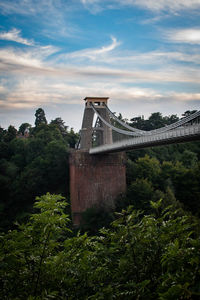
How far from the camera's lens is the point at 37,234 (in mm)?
5230

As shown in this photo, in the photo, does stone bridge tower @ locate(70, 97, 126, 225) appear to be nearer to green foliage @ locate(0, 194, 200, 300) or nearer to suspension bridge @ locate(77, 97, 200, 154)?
suspension bridge @ locate(77, 97, 200, 154)

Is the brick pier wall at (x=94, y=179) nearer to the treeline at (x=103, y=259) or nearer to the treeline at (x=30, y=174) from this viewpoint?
the treeline at (x=30, y=174)

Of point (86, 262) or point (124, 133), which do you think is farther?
point (124, 133)

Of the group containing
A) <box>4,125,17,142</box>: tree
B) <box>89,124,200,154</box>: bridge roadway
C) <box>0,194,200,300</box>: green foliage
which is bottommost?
<box>0,194,200,300</box>: green foliage

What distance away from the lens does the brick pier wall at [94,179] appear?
25.0m

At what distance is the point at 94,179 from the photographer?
25.4m

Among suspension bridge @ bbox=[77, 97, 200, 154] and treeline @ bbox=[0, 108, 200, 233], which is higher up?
suspension bridge @ bbox=[77, 97, 200, 154]

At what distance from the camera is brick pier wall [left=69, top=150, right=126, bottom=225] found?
25.0 meters

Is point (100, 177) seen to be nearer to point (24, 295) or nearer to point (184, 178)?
point (184, 178)

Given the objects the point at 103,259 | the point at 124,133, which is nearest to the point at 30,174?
the point at 124,133

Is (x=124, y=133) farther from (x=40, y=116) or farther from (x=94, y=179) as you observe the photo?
(x=40, y=116)

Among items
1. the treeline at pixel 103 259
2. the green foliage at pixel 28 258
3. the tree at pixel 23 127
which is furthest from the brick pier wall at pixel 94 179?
the tree at pixel 23 127

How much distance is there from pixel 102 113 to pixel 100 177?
5595 mm

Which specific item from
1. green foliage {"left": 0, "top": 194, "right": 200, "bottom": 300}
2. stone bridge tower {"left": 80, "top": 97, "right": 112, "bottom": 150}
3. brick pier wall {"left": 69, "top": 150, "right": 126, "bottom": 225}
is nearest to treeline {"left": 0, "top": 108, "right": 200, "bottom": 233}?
brick pier wall {"left": 69, "top": 150, "right": 126, "bottom": 225}
